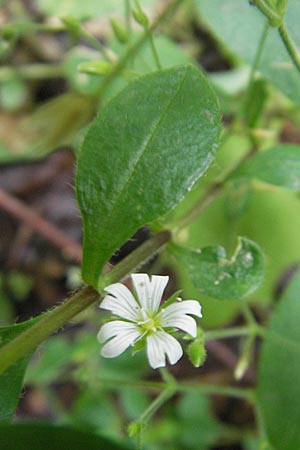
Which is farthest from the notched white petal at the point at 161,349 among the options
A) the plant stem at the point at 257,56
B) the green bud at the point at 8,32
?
the green bud at the point at 8,32

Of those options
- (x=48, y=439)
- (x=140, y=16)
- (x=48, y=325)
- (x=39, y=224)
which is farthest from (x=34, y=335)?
(x=39, y=224)

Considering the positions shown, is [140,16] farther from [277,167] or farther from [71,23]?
[277,167]

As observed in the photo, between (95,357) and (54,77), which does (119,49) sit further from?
(95,357)

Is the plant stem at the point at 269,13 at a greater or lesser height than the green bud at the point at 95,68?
greater

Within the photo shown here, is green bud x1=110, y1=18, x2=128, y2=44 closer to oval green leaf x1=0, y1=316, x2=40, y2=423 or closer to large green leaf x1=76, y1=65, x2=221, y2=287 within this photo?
large green leaf x1=76, y1=65, x2=221, y2=287

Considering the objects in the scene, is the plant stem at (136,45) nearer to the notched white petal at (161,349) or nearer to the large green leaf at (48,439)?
the notched white petal at (161,349)

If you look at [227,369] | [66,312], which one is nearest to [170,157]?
[66,312]

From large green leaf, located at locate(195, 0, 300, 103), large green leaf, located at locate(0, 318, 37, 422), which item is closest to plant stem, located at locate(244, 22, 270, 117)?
large green leaf, located at locate(195, 0, 300, 103)
